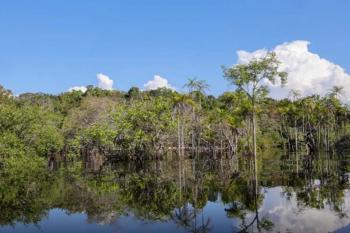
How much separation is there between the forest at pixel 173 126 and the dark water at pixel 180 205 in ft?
47.0

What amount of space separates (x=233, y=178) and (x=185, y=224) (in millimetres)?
15299

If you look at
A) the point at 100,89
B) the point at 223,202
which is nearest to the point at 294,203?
the point at 223,202

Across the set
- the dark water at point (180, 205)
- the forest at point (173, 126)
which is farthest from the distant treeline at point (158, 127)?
the dark water at point (180, 205)

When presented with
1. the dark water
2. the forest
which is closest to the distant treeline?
the forest

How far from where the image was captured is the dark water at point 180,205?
50.8ft

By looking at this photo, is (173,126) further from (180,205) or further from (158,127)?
(180,205)

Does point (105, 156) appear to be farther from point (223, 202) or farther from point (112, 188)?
point (223, 202)

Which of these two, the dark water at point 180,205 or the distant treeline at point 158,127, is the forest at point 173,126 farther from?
the dark water at point 180,205

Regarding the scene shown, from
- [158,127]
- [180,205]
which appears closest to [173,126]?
[158,127]

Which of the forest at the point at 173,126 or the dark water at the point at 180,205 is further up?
the forest at the point at 173,126

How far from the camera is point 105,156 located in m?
59.7

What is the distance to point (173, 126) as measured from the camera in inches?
2290

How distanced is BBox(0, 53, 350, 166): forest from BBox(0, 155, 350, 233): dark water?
47.0 ft

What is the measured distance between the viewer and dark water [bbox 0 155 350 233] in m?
15.5
